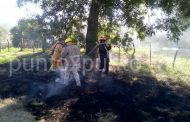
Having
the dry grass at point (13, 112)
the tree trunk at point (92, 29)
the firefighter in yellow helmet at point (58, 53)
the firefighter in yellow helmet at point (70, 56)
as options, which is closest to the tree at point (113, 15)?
the tree trunk at point (92, 29)

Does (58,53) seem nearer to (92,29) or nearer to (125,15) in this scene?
(92,29)

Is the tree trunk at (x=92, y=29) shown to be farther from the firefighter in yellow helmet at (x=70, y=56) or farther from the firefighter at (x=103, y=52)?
the firefighter in yellow helmet at (x=70, y=56)

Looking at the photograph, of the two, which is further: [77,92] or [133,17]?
[133,17]

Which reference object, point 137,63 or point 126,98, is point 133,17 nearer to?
point 137,63

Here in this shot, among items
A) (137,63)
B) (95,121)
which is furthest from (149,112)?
(137,63)

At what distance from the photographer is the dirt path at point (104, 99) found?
11555 millimetres

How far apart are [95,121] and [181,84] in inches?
301

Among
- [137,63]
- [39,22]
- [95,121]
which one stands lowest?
[95,121]

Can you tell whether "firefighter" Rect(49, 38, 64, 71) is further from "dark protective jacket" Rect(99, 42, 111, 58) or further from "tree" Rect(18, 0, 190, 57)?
"tree" Rect(18, 0, 190, 57)

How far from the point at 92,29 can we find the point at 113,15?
1.37 metres

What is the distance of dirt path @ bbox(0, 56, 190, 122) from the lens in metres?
11.6

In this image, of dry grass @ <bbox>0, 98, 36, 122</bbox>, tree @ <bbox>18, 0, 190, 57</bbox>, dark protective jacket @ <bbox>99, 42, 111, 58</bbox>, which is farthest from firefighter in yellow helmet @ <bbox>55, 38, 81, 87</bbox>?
tree @ <bbox>18, 0, 190, 57</bbox>

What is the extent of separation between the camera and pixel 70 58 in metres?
14.1

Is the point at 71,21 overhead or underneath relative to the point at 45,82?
overhead
